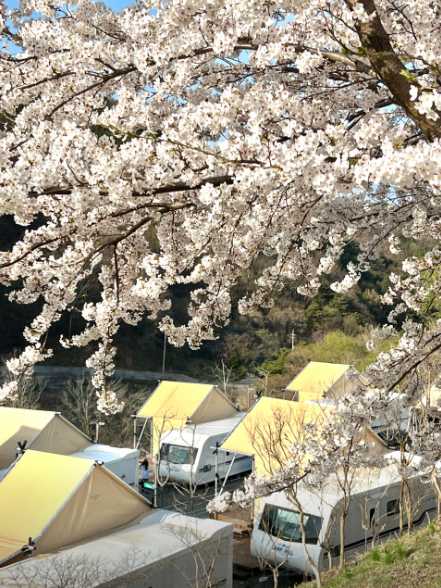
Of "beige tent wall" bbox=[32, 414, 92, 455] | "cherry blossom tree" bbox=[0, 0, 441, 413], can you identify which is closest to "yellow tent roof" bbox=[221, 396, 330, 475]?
"beige tent wall" bbox=[32, 414, 92, 455]

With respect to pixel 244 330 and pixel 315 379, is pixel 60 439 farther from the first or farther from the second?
pixel 244 330

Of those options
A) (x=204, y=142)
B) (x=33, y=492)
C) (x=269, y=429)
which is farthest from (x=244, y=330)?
(x=204, y=142)

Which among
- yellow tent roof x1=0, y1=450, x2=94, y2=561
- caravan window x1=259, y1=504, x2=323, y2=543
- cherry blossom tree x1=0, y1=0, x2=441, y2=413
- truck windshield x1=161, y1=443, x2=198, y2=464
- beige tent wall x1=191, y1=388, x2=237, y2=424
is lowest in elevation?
caravan window x1=259, y1=504, x2=323, y2=543

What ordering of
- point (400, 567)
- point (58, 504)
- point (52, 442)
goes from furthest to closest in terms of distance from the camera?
point (52, 442), point (58, 504), point (400, 567)

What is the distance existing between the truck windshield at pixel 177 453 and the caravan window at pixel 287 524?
127 inches

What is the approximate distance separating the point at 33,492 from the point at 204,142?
5.54 metres

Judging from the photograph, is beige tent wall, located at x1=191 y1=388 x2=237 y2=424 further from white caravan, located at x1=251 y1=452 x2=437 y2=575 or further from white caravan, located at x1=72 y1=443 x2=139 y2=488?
white caravan, located at x1=251 y1=452 x2=437 y2=575

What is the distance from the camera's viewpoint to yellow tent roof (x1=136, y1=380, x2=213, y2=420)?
12070 millimetres

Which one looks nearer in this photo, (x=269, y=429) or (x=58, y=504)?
(x=58, y=504)

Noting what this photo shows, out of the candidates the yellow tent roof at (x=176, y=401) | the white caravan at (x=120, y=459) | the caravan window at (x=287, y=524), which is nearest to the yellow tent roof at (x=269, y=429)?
the caravan window at (x=287, y=524)

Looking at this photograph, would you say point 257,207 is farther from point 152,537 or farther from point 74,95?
point 152,537

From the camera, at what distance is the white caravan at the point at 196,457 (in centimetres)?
1091

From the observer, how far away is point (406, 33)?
9.34ft

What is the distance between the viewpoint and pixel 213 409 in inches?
488
